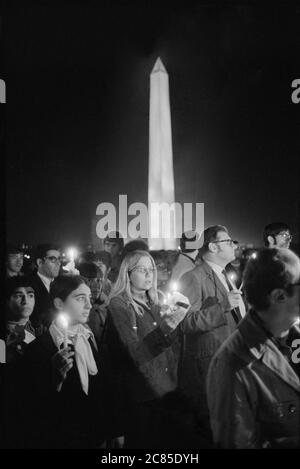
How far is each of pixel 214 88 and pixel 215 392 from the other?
294cm

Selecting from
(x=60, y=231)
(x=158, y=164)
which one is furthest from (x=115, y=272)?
(x=158, y=164)

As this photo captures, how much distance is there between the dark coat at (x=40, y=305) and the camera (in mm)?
3559

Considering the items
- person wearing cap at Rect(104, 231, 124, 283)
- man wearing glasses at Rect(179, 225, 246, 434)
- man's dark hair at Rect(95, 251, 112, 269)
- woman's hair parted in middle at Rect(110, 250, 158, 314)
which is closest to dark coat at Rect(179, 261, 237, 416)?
man wearing glasses at Rect(179, 225, 246, 434)

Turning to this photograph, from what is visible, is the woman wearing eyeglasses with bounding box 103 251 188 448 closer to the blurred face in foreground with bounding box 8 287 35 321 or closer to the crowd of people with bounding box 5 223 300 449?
the crowd of people with bounding box 5 223 300 449

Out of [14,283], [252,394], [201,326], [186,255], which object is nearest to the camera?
[252,394]

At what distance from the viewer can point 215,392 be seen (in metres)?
1.89

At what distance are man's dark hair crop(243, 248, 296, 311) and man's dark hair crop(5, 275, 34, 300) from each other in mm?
2139

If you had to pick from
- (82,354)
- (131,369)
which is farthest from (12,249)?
(131,369)

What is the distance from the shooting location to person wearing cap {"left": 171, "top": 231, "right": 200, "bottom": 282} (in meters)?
3.82

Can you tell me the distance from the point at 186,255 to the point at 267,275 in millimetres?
1919

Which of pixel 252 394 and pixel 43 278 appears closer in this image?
pixel 252 394

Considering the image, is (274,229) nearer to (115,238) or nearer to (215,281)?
(215,281)

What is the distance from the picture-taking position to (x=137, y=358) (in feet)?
10.2
